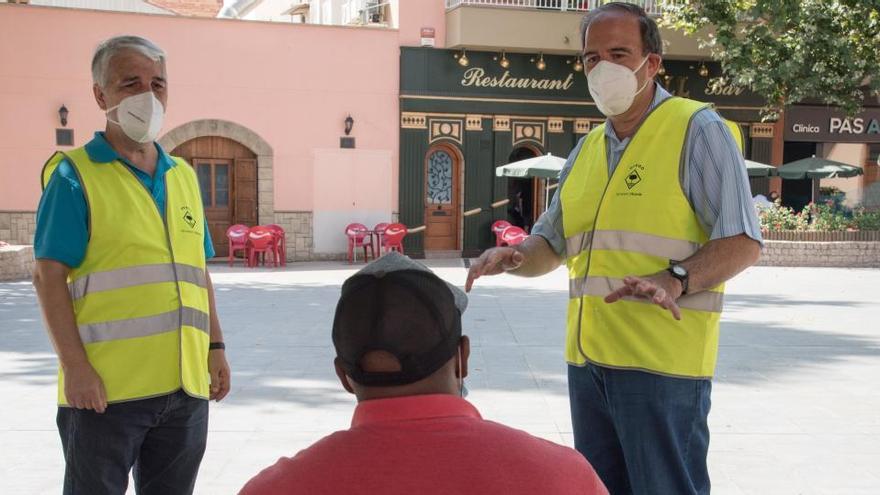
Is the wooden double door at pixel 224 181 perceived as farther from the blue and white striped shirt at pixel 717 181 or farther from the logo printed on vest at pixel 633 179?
the blue and white striped shirt at pixel 717 181

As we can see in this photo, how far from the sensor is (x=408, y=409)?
1.50m

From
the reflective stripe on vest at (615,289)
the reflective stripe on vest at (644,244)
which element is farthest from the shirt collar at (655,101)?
the reflective stripe on vest at (615,289)

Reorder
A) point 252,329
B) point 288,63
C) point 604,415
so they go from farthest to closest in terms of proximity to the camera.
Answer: point 288,63
point 252,329
point 604,415

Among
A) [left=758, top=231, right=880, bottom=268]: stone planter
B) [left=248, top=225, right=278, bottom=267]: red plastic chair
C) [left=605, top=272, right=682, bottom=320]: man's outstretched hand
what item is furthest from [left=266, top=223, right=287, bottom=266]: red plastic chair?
[left=605, top=272, right=682, bottom=320]: man's outstretched hand

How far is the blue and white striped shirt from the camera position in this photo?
240 centimetres

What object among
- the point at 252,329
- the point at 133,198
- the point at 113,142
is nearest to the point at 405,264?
the point at 133,198

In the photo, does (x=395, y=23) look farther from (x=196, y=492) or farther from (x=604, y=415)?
(x=604, y=415)

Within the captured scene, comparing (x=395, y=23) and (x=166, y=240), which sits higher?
(x=395, y=23)

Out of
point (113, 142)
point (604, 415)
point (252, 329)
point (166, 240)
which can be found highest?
point (113, 142)

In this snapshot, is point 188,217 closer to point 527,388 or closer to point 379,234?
point 527,388

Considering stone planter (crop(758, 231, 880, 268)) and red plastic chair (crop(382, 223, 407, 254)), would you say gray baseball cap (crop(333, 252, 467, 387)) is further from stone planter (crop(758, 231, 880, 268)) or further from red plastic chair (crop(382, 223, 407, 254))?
stone planter (crop(758, 231, 880, 268))

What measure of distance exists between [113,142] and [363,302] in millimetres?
1733

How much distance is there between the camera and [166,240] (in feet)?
9.33

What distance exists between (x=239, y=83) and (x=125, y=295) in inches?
657
